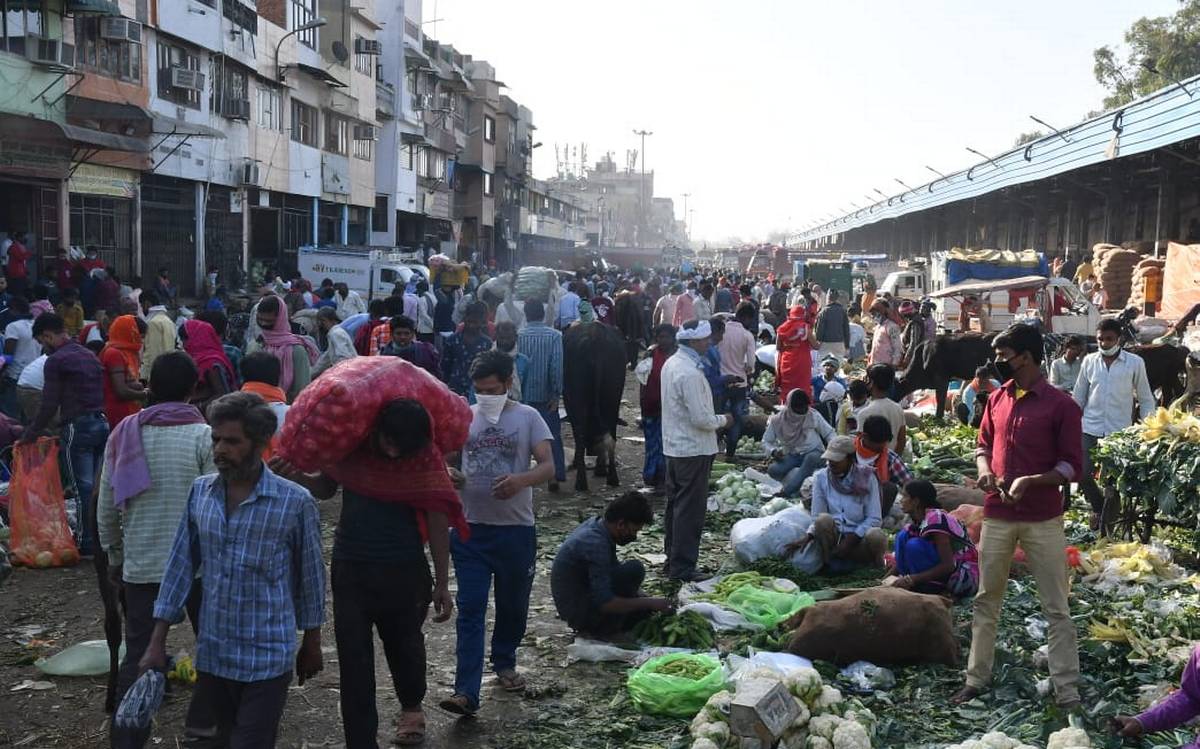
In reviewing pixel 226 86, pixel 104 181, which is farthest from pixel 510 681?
pixel 226 86

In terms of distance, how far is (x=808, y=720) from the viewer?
5395 millimetres

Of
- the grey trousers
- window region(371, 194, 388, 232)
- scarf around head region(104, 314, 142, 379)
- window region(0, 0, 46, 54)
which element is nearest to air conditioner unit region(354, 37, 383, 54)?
window region(371, 194, 388, 232)

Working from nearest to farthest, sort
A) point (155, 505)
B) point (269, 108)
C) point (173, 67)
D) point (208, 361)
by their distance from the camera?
point (155, 505), point (208, 361), point (173, 67), point (269, 108)

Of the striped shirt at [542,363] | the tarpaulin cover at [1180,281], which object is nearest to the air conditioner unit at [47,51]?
the striped shirt at [542,363]

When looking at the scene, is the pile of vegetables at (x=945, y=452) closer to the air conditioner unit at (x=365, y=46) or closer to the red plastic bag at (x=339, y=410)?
the red plastic bag at (x=339, y=410)

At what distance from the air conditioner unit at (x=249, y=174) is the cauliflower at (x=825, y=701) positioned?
27549 millimetres

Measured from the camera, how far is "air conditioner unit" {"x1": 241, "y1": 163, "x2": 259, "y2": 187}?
30469mm

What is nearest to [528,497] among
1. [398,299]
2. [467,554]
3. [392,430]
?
[467,554]

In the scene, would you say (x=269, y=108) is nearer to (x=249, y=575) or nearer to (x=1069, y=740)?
(x=249, y=575)

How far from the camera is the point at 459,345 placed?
36.0ft

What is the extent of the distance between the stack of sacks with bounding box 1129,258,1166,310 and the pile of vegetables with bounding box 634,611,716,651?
68.2 ft

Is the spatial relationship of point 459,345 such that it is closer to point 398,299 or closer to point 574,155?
point 398,299

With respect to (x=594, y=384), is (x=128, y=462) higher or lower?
higher

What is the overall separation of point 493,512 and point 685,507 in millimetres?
2721
